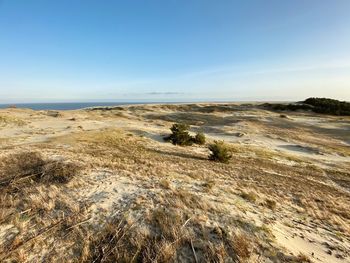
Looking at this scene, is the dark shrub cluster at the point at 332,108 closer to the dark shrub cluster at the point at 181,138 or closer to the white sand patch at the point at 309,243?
the dark shrub cluster at the point at 181,138

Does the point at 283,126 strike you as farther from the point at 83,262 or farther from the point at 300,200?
the point at 83,262

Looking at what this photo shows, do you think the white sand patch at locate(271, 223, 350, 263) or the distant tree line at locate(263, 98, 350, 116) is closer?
the white sand patch at locate(271, 223, 350, 263)

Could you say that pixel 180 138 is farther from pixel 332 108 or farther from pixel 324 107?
pixel 324 107

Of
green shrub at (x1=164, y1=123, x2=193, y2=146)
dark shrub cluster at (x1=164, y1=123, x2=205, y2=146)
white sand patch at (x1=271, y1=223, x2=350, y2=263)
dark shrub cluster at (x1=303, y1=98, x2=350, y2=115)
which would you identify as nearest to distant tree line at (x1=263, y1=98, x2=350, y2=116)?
dark shrub cluster at (x1=303, y1=98, x2=350, y2=115)

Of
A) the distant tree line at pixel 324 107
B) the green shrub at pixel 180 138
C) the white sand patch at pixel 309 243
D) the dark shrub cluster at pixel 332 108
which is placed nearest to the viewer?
the white sand patch at pixel 309 243

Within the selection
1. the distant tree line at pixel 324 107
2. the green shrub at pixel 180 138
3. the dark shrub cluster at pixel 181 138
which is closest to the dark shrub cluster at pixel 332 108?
the distant tree line at pixel 324 107

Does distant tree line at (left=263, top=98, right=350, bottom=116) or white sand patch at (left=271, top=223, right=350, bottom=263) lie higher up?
white sand patch at (left=271, top=223, right=350, bottom=263)

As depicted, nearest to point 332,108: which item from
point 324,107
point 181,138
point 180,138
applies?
point 324,107

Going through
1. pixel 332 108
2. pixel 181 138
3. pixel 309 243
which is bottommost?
pixel 332 108

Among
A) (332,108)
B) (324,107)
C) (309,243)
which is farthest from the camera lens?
(324,107)

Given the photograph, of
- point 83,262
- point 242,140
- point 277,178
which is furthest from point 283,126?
point 83,262

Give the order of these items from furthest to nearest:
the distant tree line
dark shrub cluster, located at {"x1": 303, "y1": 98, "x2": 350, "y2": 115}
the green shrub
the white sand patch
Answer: the distant tree line
dark shrub cluster, located at {"x1": 303, "y1": 98, "x2": 350, "y2": 115}
the green shrub
the white sand patch

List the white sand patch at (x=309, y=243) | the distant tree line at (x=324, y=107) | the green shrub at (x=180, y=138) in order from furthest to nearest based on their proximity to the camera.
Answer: the distant tree line at (x=324, y=107) → the green shrub at (x=180, y=138) → the white sand patch at (x=309, y=243)

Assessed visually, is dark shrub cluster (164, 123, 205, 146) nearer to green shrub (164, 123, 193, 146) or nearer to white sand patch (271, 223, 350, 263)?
green shrub (164, 123, 193, 146)
